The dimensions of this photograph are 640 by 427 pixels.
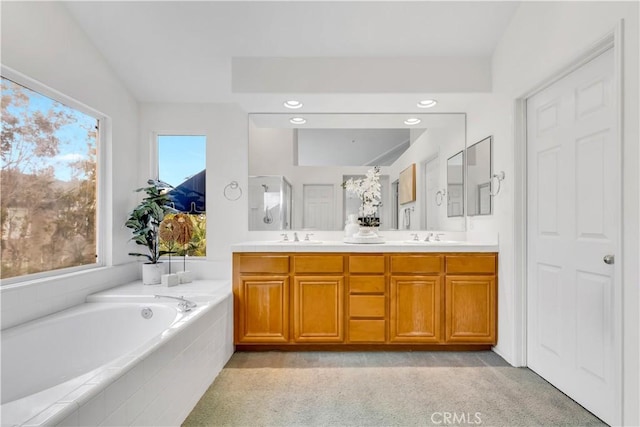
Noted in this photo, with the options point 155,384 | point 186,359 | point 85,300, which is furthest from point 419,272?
point 85,300

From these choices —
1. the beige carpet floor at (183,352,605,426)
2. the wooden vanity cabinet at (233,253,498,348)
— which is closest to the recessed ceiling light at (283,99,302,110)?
the wooden vanity cabinet at (233,253,498,348)

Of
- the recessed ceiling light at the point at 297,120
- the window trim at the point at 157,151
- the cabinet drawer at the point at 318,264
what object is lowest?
the cabinet drawer at the point at 318,264

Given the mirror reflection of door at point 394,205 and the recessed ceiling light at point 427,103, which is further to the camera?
the mirror reflection of door at point 394,205

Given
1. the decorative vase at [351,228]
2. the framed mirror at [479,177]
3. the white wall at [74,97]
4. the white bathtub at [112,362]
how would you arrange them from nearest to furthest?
the white bathtub at [112,362], the white wall at [74,97], the framed mirror at [479,177], the decorative vase at [351,228]

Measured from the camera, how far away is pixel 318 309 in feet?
8.84

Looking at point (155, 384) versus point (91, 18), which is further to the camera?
point (91, 18)

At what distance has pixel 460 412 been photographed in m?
1.89

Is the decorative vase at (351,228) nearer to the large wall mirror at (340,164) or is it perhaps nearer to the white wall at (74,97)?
the large wall mirror at (340,164)

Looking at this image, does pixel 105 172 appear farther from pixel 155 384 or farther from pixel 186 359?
pixel 155 384

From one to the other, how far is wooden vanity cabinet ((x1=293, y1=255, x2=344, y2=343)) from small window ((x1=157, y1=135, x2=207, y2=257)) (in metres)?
1.19

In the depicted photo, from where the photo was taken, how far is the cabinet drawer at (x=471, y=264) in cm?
269

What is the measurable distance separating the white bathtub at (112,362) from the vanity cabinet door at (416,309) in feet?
4.30

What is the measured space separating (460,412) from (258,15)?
2.88m

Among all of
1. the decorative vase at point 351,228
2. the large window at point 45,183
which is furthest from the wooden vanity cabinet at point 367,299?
the large window at point 45,183
